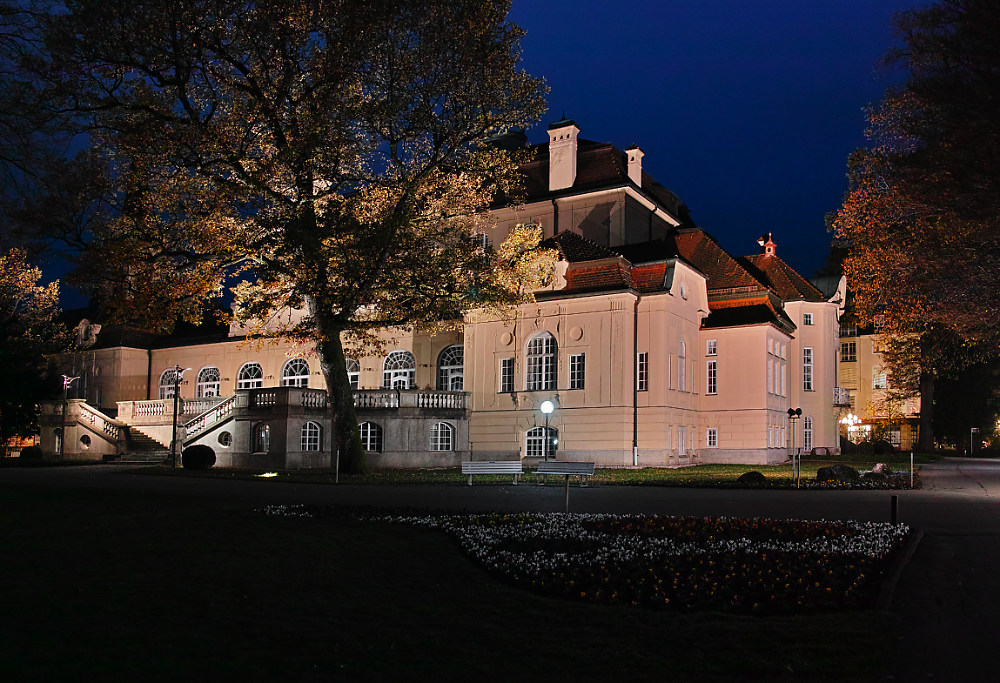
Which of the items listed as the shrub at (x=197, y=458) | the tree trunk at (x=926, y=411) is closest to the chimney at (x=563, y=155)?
the shrub at (x=197, y=458)

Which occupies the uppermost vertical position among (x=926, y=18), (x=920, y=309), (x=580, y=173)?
(x=580, y=173)

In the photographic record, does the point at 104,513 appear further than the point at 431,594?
Yes

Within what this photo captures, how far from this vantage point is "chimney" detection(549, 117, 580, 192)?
47219mm

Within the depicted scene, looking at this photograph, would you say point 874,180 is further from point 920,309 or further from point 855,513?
point 855,513

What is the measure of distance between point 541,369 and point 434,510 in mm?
25895

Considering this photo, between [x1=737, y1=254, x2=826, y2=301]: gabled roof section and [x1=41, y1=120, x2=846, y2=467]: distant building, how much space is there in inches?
5.1

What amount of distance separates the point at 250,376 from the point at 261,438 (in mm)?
16570

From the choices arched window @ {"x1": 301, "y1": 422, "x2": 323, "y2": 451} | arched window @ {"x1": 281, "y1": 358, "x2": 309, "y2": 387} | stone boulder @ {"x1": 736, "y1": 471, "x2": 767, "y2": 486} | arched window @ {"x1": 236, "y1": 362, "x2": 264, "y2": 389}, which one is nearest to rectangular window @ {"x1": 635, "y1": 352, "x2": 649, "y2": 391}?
stone boulder @ {"x1": 736, "y1": 471, "x2": 767, "y2": 486}

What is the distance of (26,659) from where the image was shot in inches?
238


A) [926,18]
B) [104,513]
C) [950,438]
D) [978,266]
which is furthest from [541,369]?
[950,438]

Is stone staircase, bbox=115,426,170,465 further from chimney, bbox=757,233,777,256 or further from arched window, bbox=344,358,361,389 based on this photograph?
chimney, bbox=757,233,777,256

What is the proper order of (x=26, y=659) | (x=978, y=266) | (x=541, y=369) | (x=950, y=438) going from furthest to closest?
(x=950, y=438)
(x=541, y=369)
(x=978, y=266)
(x=26, y=659)

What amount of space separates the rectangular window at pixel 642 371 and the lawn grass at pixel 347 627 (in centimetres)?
2995

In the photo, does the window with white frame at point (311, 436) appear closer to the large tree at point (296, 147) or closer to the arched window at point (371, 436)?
the arched window at point (371, 436)
